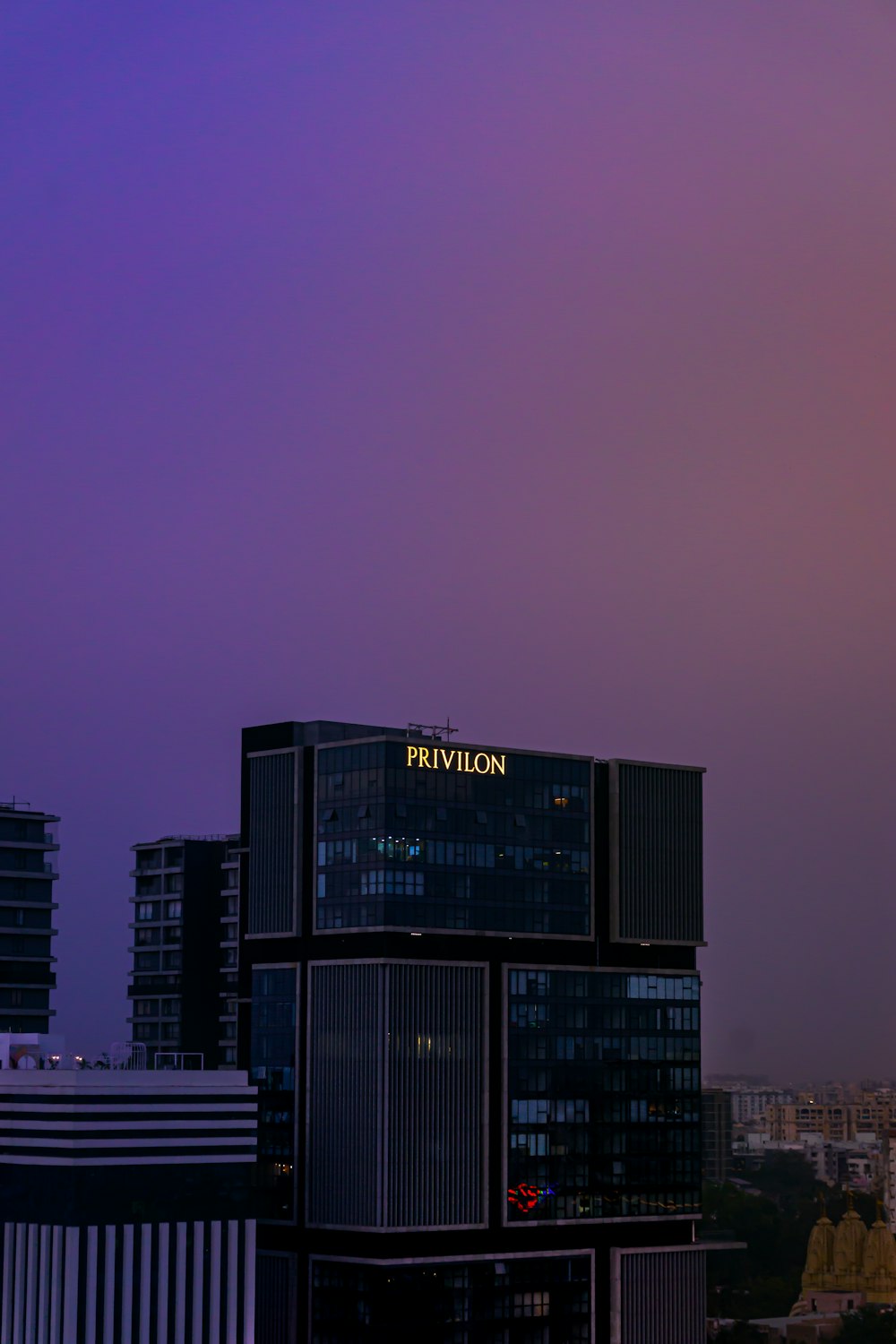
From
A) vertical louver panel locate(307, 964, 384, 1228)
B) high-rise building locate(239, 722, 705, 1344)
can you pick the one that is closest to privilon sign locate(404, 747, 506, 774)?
high-rise building locate(239, 722, 705, 1344)

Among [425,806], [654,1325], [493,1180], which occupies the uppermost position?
[425,806]

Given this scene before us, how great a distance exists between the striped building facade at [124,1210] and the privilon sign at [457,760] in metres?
36.0

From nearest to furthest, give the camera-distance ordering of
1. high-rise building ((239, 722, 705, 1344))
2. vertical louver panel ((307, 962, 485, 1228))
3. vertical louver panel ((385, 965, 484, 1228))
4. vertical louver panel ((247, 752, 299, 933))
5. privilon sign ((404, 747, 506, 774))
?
vertical louver panel ((307, 962, 485, 1228)), vertical louver panel ((385, 965, 484, 1228)), high-rise building ((239, 722, 705, 1344)), privilon sign ((404, 747, 506, 774)), vertical louver panel ((247, 752, 299, 933))

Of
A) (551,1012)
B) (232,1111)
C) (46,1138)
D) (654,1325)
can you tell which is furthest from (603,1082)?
(46,1138)

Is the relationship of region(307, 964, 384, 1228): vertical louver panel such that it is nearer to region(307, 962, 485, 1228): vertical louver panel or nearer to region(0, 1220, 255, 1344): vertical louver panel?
region(307, 962, 485, 1228): vertical louver panel

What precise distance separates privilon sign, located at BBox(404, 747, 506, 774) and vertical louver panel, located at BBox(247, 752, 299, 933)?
11.5 m

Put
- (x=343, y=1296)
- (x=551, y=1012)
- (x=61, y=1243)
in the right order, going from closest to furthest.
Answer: (x=61, y=1243) → (x=343, y=1296) → (x=551, y=1012)

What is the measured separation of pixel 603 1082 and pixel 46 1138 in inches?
2212

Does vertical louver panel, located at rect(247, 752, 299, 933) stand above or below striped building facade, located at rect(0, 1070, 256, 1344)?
above

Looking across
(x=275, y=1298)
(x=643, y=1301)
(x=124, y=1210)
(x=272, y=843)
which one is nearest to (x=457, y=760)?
(x=272, y=843)

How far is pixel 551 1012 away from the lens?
644 ft

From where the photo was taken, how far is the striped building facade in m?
157

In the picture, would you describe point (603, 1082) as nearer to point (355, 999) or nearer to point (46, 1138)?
point (355, 999)

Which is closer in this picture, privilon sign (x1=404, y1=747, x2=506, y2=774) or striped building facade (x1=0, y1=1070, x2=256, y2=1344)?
striped building facade (x1=0, y1=1070, x2=256, y2=1344)
